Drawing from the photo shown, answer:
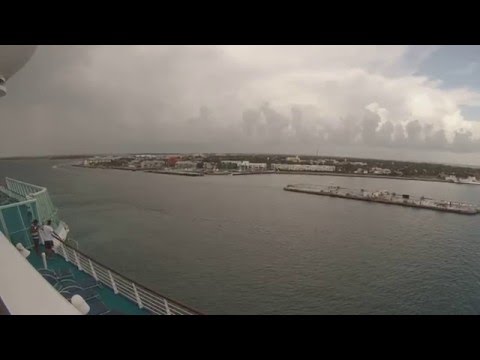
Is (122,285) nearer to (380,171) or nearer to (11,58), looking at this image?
(11,58)

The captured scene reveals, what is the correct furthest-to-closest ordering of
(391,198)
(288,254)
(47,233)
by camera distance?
(391,198), (288,254), (47,233)

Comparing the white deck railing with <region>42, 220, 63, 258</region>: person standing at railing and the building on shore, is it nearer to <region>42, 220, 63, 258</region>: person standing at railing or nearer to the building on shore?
<region>42, 220, 63, 258</region>: person standing at railing

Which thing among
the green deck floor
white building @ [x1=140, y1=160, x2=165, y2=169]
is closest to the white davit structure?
the green deck floor

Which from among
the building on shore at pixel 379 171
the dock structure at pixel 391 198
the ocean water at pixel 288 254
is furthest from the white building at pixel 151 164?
the building on shore at pixel 379 171

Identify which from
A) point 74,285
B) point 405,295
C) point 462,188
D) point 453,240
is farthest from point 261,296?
point 462,188

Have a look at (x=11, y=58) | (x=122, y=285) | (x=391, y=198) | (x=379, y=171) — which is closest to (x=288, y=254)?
(x=122, y=285)
